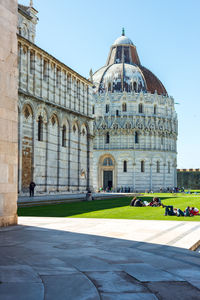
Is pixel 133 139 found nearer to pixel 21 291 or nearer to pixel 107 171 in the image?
pixel 107 171

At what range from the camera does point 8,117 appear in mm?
12852

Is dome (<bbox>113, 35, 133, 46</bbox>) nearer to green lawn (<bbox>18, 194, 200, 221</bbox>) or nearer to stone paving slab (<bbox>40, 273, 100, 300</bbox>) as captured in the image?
green lawn (<bbox>18, 194, 200, 221</bbox>)

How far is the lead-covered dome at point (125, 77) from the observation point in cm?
7931

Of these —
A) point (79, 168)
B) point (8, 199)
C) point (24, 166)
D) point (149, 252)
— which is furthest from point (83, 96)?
point (149, 252)

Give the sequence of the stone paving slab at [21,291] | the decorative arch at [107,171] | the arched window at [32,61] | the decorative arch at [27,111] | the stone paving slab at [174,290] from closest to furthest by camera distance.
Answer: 1. the stone paving slab at [21,291]
2. the stone paving slab at [174,290]
3. the decorative arch at [27,111]
4. the arched window at [32,61]
5. the decorative arch at [107,171]

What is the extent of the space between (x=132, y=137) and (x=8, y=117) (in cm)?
6317

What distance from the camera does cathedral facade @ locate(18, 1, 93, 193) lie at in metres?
34.6

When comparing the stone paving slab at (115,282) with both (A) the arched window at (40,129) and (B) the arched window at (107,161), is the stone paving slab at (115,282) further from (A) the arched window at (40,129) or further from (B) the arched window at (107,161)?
(B) the arched window at (107,161)

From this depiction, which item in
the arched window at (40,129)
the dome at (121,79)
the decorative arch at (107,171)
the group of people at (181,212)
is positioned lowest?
the group of people at (181,212)

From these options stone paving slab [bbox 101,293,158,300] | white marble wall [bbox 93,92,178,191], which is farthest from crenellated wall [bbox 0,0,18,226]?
white marble wall [bbox 93,92,178,191]

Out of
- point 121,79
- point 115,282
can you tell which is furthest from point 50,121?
point 121,79

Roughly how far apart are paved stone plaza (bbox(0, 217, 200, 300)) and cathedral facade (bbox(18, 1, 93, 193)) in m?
23.4

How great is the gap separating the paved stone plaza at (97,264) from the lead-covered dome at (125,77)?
2699 inches

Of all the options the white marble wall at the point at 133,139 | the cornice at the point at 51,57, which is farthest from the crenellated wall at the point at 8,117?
the white marble wall at the point at 133,139
